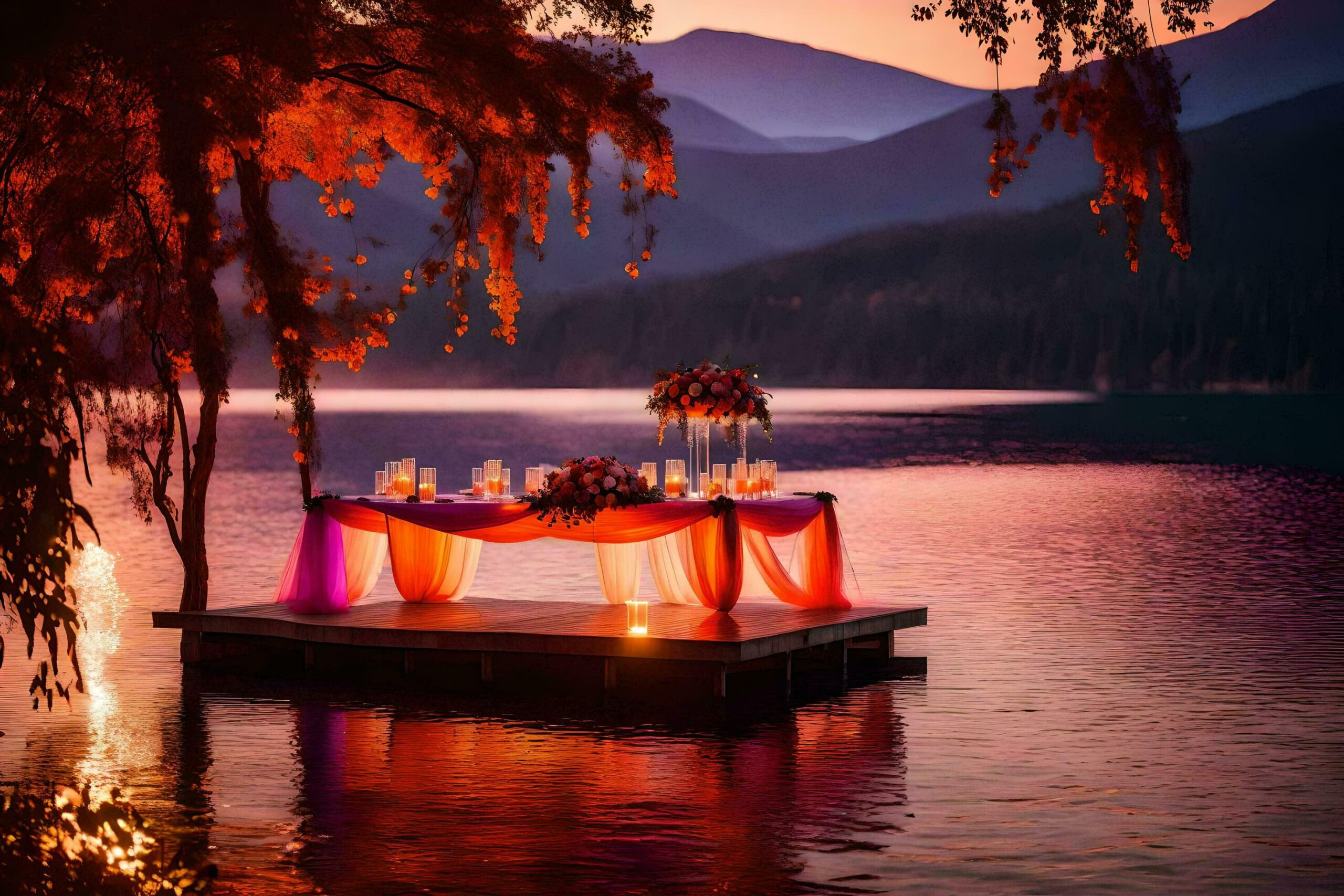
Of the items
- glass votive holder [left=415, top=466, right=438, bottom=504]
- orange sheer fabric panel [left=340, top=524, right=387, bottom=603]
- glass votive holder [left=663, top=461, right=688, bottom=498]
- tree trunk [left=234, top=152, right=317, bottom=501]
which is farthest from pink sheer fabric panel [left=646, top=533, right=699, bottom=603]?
tree trunk [left=234, top=152, right=317, bottom=501]

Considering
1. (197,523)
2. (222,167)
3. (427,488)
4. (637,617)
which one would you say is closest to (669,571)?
(637,617)

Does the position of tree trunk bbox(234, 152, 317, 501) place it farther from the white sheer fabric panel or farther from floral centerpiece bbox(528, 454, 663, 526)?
the white sheer fabric panel

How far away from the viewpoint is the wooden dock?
1319 cm

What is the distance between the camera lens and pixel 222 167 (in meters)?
14.2

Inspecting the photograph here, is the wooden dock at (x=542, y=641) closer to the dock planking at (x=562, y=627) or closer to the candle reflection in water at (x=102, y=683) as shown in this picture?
the dock planking at (x=562, y=627)

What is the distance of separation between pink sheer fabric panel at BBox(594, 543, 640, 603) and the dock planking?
0.32m

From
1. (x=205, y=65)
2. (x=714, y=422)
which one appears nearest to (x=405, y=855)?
(x=205, y=65)

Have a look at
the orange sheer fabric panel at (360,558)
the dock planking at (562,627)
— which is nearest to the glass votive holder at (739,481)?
the dock planking at (562,627)

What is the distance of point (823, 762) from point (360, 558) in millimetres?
5892

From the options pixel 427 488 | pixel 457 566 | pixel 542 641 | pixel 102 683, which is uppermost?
pixel 427 488

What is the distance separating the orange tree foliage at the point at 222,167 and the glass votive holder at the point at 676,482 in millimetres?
1894

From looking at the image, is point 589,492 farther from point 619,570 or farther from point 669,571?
point 619,570

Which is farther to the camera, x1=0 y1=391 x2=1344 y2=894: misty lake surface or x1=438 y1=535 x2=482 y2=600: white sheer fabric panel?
x1=438 y1=535 x2=482 y2=600: white sheer fabric panel

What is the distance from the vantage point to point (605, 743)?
452 inches
